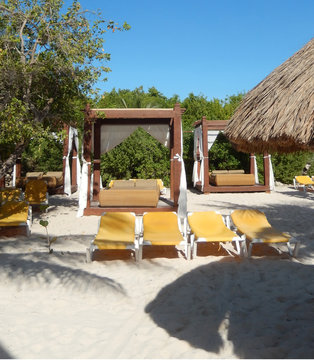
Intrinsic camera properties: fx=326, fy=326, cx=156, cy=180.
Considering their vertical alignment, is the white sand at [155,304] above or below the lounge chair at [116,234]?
below

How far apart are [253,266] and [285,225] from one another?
3172mm

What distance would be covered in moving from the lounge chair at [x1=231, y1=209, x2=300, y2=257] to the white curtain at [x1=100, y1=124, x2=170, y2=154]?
16.5 feet

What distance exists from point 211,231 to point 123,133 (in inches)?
240

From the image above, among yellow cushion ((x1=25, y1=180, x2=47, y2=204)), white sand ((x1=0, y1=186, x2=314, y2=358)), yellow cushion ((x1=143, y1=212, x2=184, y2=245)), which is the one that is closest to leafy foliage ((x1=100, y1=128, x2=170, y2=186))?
yellow cushion ((x1=25, y1=180, x2=47, y2=204))

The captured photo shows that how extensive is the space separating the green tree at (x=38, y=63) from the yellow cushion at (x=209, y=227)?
3.77 meters

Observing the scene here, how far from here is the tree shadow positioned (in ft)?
9.54

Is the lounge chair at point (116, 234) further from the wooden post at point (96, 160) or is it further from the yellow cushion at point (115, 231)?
the wooden post at point (96, 160)

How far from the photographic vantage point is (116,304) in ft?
12.6

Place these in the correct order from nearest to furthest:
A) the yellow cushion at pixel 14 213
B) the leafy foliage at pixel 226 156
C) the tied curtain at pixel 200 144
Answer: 1. the yellow cushion at pixel 14 213
2. the tied curtain at pixel 200 144
3. the leafy foliage at pixel 226 156

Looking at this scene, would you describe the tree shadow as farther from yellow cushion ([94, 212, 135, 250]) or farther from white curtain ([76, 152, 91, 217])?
white curtain ([76, 152, 91, 217])

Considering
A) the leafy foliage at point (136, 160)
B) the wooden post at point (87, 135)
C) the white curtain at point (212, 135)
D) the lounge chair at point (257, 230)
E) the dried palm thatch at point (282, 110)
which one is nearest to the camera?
the dried palm thatch at point (282, 110)

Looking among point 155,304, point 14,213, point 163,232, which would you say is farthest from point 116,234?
point 14,213

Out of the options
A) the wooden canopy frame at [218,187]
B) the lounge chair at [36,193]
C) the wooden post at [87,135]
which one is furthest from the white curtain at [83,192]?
the wooden canopy frame at [218,187]

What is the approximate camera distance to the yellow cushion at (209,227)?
5465mm
